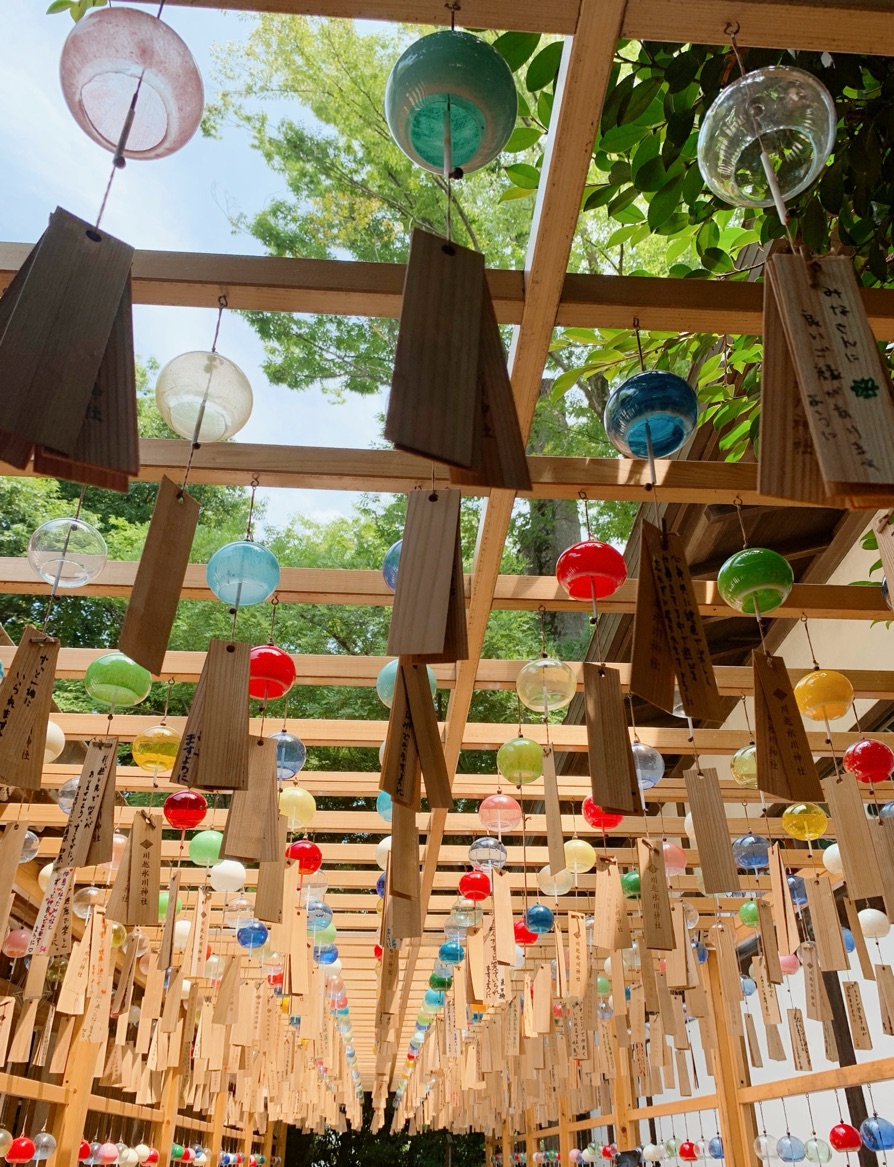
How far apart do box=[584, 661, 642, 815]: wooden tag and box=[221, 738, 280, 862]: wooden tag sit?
22.1 inches

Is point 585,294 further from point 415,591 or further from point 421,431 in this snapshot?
point 421,431

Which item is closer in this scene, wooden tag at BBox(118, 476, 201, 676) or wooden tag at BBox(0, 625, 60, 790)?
wooden tag at BBox(118, 476, 201, 676)

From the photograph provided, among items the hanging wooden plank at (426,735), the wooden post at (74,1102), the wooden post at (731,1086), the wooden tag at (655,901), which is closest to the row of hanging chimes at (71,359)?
the hanging wooden plank at (426,735)

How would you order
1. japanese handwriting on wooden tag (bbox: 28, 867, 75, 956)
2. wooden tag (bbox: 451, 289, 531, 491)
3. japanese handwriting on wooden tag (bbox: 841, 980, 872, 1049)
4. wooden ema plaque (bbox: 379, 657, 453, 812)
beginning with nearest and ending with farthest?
wooden tag (bbox: 451, 289, 531, 491) < wooden ema plaque (bbox: 379, 657, 453, 812) < japanese handwriting on wooden tag (bbox: 28, 867, 75, 956) < japanese handwriting on wooden tag (bbox: 841, 980, 872, 1049)

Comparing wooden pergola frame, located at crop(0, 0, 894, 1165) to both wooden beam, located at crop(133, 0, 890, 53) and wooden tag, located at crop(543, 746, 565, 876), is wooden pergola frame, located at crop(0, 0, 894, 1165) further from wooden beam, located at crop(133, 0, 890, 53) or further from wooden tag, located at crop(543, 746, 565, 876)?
wooden tag, located at crop(543, 746, 565, 876)

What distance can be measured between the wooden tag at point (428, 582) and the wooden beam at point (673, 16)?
703 mm

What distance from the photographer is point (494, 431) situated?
2.77ft

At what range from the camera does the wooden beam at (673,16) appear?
48.4 inches

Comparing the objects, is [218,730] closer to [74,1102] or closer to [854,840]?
[854,840]

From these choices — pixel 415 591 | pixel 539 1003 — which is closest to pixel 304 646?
pixel 539 1003

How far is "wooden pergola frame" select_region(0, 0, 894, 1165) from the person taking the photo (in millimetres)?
1253

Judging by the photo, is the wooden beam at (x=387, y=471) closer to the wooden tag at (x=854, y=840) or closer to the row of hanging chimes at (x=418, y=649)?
the wooden tag at (x=854, y=840)

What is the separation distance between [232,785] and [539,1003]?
3.44 metres

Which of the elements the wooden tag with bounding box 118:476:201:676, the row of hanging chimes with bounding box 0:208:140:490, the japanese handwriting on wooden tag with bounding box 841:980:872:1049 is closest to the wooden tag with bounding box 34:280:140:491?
the row of hanging chimes with bounding box 0:208:140:490
